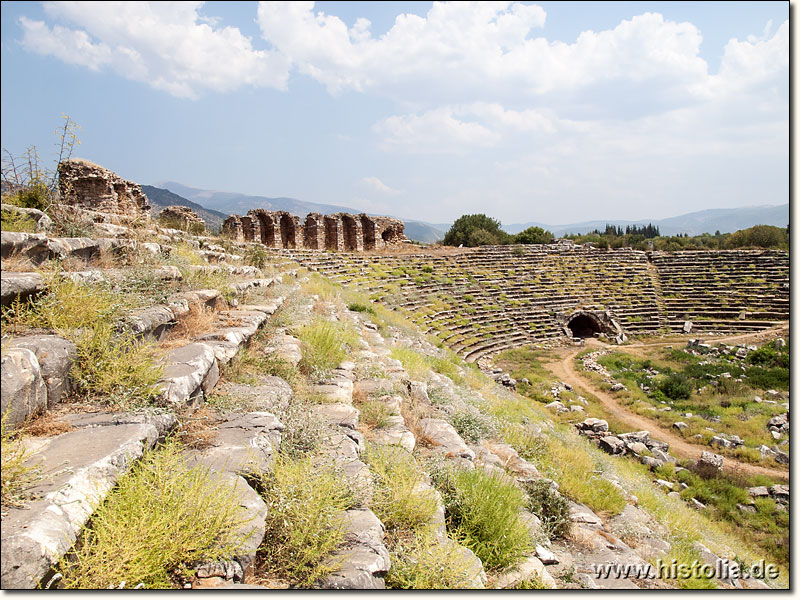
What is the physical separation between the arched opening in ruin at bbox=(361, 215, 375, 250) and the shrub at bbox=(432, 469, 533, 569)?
1099 inches

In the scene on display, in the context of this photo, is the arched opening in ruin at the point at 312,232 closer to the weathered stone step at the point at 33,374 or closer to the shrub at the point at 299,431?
the shrub at the point at 299,431

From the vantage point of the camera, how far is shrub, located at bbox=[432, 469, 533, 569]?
264 centimetres

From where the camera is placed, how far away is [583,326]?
2850 cm

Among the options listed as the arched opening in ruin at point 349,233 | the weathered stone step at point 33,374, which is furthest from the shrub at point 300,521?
the arched opening in ruin at point 349,233

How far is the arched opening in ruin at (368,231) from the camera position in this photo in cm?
3042

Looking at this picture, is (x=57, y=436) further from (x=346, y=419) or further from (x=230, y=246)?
(x=230, y=246)

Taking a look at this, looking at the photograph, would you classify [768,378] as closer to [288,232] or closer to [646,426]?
[646,426]

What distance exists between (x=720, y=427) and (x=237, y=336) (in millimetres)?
14219

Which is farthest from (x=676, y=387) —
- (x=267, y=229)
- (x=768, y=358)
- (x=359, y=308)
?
(x=267, y=229)

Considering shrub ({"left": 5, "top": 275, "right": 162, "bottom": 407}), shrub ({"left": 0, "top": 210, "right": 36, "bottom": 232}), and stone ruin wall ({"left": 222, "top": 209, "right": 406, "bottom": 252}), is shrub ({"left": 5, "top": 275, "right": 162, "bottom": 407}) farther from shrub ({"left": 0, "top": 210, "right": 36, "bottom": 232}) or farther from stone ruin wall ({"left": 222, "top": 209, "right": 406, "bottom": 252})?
stone ruin wall ({"left": 222, "top": 209, "right": 406, "bottom": 252})

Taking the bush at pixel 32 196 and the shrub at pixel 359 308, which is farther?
the shrub at pixel 359 308

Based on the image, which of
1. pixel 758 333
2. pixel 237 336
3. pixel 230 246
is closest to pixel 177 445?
pixel 237 336

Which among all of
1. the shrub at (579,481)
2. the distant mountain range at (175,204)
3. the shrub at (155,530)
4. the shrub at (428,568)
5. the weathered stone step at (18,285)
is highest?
the distant mountain range at (175,204)

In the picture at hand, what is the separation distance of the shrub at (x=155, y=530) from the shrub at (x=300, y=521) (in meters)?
0.22
